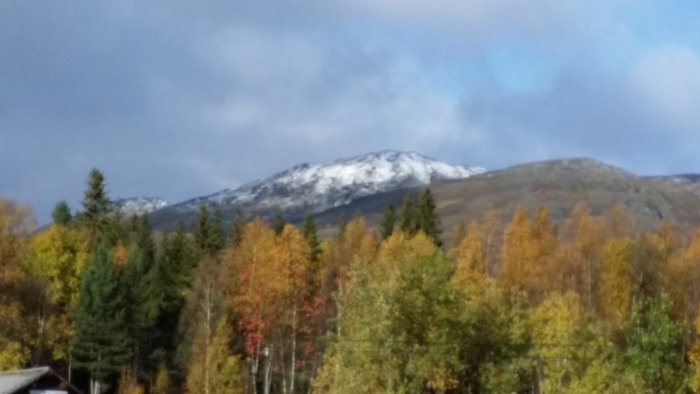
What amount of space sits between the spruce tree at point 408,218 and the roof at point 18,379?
60.9m

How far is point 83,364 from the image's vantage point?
104312 mm

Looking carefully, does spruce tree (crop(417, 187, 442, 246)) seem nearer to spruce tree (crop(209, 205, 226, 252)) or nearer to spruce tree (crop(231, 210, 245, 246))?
spruce tree (crop(231, 210, 245, 246))

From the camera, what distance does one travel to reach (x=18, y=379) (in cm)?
7156

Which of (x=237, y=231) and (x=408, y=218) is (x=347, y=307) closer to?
(x=408, y=218)

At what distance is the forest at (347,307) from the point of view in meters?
76.6

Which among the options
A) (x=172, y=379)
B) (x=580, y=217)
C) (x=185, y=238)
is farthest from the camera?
(x=580, y=217)

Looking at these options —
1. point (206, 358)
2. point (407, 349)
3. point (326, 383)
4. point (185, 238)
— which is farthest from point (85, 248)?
point (407, 349)

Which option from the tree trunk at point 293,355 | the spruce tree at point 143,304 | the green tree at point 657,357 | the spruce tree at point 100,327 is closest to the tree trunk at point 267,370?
the tree trunk at point 293,355

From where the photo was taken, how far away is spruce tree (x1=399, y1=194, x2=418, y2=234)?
5133 inches

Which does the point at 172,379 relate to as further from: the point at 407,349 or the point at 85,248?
the point at 407,349

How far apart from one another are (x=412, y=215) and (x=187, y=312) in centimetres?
2865

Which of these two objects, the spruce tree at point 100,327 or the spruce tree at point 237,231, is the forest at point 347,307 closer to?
the spruce tree at point 100,327

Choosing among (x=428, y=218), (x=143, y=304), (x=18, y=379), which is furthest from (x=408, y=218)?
(x=18, y=379)

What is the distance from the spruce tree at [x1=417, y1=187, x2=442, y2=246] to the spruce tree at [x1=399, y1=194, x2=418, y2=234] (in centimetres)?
50
